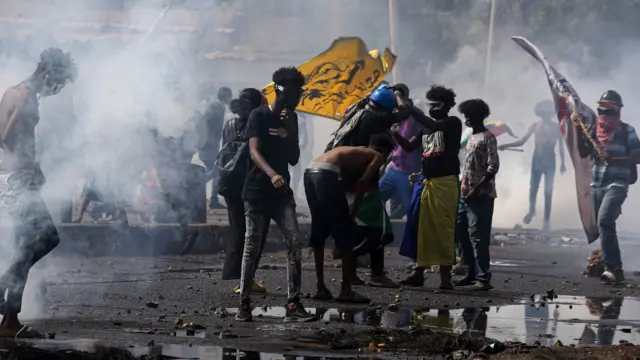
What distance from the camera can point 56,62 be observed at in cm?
870

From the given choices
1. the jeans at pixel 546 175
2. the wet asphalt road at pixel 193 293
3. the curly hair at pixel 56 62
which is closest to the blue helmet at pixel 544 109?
the jeans at pixel 546 175

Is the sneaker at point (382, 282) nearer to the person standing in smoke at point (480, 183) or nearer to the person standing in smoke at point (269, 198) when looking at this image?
the person standing in smoke at point (480, 183)

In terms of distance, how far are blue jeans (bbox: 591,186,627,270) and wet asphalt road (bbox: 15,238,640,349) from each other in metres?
0.38

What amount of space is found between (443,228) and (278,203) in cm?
280

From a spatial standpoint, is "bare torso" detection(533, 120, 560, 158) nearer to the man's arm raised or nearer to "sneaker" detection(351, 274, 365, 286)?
"sneaker" detection(351, 274, 365, 286)

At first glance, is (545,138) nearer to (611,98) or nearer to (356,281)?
(611,98)

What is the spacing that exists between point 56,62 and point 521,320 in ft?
12.6

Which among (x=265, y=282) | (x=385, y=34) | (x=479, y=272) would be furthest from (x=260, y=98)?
(x=385, y=34)

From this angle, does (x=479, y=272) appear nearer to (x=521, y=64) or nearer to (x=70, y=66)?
(x=70, y=66)

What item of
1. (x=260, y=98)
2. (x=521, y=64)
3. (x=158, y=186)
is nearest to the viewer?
(x=260, y=98)

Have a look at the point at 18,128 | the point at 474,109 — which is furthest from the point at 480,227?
the point at 18,128

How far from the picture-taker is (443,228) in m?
11.8

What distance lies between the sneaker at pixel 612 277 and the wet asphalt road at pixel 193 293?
19cm

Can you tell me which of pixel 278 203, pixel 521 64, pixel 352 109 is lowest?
pixel 278 203
